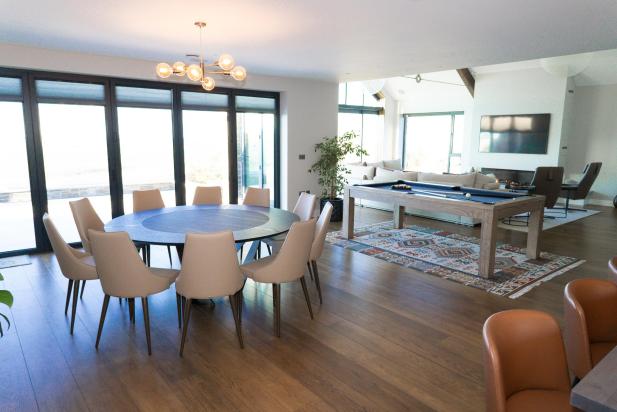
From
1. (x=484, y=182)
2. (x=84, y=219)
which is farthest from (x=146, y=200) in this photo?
(x=484, y=182)

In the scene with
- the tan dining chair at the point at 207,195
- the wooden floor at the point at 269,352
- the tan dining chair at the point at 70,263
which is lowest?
the wooden floor at the point at 269,352

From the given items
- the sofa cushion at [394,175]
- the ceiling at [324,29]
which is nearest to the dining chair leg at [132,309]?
the ceiling at [324,29]

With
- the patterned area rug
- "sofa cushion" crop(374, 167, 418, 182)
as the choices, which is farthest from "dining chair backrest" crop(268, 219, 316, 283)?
"sofa cushion" crop(374, 167, 418, 182)

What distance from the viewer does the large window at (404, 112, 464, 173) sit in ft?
38.0

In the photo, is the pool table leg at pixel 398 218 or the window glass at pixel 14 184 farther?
the pool table leg at pixel 398 218

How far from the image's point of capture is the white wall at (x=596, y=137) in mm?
8898

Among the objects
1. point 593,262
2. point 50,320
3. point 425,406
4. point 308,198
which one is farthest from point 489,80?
point 50,320

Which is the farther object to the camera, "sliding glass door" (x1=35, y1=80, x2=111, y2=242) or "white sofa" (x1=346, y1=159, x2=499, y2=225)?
"white sofa" (x1=346, y1=159, x2=499, y2=225)

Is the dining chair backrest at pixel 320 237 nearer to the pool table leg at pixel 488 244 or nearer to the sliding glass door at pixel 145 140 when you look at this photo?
the pool table leg at pixel 488 244

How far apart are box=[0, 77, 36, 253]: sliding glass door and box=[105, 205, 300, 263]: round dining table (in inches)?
90.9

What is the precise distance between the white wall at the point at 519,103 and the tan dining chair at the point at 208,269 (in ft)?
28.9

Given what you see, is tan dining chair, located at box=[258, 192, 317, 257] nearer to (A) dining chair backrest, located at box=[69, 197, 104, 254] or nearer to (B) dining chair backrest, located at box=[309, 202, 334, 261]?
(B) dining chair backrest, located at box=[309, 202, 334, 261]

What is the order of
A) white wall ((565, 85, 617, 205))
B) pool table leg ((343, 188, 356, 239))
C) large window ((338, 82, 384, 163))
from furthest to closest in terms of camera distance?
large window ((338, 82, 384, 163)) < white wall ((565, 85, 617, 205)) < pool table leg ((343, 188, 356, 239))

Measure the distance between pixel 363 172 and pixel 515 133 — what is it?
3.89m
